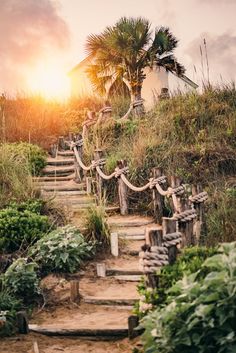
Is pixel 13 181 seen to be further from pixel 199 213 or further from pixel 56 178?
pixel 199 213

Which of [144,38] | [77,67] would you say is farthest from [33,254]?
[77,67]

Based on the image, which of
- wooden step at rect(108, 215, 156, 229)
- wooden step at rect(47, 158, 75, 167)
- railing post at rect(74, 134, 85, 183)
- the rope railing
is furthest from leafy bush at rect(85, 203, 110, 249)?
wooden step at rect(47, 158, 75, 167)

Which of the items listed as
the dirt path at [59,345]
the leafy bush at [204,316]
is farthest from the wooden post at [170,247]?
the leafy bush at [204,316]

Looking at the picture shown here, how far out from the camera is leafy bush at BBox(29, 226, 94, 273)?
8664 millimetres

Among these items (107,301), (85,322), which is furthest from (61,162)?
(85,322)

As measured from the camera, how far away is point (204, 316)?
12.6ft

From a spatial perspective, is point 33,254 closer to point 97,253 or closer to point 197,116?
point 97,253

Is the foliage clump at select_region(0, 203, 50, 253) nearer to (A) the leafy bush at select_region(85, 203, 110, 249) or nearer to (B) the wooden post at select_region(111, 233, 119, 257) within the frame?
(A) the leafy bush at select_region(85, 203, 110, 249)

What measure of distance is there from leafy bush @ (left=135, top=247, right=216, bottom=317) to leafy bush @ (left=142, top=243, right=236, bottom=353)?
2.84 feet

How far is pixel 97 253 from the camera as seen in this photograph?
938 cm

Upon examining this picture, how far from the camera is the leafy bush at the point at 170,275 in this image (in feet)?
16.9

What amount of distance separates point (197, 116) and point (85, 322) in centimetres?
935

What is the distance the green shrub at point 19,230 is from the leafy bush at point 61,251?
40cm

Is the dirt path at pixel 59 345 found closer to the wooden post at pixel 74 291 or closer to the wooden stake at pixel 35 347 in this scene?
the wooden stake at pixel 35 347
